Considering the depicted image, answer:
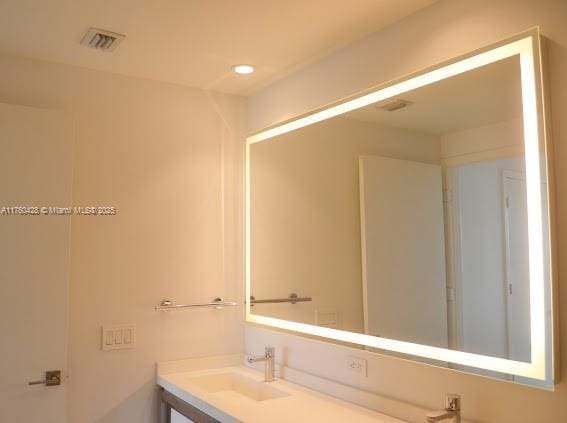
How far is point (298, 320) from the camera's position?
2572 mm

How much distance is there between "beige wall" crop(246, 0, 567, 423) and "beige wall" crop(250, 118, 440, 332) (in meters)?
0.16

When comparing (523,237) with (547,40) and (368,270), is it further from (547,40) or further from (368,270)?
(368,270)

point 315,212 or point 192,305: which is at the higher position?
point 315,212

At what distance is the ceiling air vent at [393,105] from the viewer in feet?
6.61

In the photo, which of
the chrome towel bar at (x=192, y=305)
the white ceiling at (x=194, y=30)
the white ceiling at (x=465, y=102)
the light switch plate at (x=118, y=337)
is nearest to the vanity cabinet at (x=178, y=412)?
the light switch plate at (x=118, y=337)

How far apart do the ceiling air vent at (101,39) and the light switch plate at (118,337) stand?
1.32 m

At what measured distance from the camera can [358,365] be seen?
212cm

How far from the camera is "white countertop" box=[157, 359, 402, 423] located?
75.7 inches

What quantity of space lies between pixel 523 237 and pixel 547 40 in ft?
1.91

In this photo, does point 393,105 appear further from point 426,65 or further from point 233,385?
point 233,385

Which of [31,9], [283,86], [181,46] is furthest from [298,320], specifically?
[31,9]

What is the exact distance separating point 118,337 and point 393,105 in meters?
1.71

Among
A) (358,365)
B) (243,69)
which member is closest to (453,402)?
(358,365)

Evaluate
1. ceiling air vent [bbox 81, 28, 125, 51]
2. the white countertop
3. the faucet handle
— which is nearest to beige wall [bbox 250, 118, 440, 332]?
the white countertop
